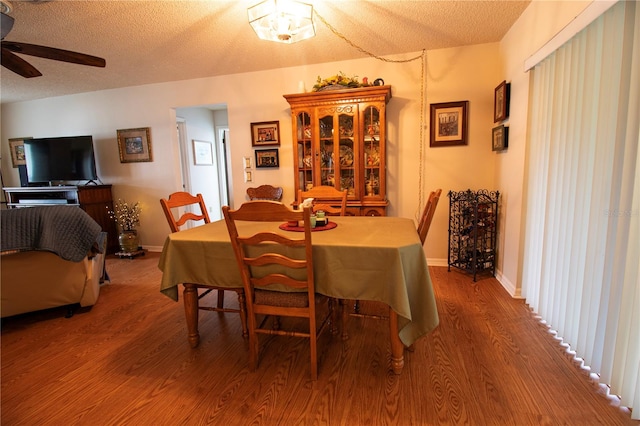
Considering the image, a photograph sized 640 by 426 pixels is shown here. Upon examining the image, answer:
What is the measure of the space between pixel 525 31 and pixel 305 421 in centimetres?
311

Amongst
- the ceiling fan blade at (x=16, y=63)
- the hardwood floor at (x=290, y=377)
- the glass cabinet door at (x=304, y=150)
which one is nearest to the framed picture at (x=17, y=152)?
the ceiling fan blade at (x=16, y=63)

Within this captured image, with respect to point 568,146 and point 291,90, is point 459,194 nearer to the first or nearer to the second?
point 568,146

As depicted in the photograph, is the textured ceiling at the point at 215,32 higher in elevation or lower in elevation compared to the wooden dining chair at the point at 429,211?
higher

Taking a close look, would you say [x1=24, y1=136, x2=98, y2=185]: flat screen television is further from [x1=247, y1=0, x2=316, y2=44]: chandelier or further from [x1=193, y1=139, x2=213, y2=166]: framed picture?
[x1=247, y1=0, x2=316, y2=44]: chandelier

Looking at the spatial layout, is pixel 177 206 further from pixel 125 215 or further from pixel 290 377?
pixel 125 215

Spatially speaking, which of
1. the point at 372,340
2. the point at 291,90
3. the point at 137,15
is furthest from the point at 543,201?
the point at 137,15

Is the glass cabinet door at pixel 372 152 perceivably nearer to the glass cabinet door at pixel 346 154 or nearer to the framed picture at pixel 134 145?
the glass cabinet door at pixel 346 154

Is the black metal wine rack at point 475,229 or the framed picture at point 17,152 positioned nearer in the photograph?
the black metal wine rack at point 475,229

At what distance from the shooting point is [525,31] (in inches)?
93.4

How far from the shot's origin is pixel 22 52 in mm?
1931

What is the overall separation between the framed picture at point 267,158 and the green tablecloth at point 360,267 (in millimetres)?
2166

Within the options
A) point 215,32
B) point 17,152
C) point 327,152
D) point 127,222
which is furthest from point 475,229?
point 17,152

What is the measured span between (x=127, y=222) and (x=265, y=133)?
2480 mm

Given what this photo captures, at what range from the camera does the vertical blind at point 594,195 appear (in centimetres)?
132
